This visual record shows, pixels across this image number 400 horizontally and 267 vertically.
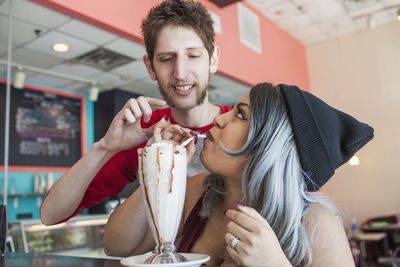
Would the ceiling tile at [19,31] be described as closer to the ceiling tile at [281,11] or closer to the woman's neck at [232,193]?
the woman's neck at [232,193]

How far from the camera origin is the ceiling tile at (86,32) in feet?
11.9

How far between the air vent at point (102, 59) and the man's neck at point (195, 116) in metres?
2.93

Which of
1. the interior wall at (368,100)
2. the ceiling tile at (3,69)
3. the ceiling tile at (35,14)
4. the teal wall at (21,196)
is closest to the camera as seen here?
the ceiling tile at (35,14)

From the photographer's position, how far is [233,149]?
119 cm

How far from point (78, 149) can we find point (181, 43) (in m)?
4.80

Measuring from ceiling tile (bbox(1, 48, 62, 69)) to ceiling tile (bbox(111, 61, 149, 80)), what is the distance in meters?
0.80

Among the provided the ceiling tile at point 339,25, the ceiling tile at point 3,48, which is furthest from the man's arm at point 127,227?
the ceiling tile at point 339,25

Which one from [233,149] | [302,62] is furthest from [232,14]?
[233,149]

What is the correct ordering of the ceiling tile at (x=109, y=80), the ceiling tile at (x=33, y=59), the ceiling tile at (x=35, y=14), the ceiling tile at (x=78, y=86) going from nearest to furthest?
the ceiling tile at (x=35, y=14)
the ceiling tile at (x=33, y=59)
the ceiling tile at (x=109, y=80)
the ceiling tile at (x=78, y=86)

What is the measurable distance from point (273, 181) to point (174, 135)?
1.11 feet

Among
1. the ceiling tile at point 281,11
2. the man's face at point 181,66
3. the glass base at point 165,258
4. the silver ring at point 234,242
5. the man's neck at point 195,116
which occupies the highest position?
the ceiling tile at point 281,11

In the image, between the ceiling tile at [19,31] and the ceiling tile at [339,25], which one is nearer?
the ceiling tile at [19,31]

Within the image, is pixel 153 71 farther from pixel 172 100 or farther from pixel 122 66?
pixel 122 66

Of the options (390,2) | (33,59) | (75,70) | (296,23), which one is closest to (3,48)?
(33,59)
